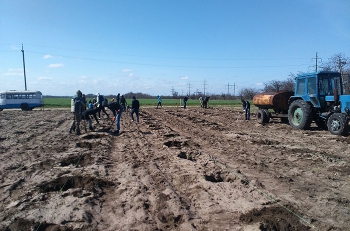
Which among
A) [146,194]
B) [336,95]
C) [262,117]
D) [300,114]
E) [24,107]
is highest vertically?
[336,95]

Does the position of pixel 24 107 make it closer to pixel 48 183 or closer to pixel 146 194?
pixel 48 183

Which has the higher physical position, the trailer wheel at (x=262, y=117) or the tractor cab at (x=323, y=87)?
the tractor cab at (x=323, y=87)

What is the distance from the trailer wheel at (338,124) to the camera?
10.4 m

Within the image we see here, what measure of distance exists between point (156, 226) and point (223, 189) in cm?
168

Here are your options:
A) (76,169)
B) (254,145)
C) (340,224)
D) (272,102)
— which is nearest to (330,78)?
(272,102)

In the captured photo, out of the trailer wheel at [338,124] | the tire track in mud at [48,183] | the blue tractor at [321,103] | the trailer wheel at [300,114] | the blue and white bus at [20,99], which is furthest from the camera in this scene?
the blue and white bus at [20,99]

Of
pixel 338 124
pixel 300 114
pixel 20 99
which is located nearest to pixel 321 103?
pixel 300 114

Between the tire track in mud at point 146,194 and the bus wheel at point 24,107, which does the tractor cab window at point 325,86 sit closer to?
the tire track in mud at point 146,194

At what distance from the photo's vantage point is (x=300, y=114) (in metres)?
13.1

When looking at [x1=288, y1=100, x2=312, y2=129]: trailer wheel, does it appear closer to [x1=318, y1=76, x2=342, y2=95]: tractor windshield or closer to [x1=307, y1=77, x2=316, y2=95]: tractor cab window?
[x1=307, y1=77, x2=316, y2=95]: tractor cab window

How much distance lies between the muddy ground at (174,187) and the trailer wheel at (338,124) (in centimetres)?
181

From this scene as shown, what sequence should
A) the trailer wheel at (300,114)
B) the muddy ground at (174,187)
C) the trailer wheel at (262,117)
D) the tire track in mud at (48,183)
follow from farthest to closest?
the trailer wheel at (262,117)
the trailer wheel at (300,114)
the tire track in mud at (48,183)
the muddy ground at (174,187)

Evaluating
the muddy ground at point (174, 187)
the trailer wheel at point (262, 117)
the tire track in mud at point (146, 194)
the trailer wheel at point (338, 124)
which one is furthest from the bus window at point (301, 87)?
the tire track in mud at point (146, 194)

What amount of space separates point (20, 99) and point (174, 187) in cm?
3503
